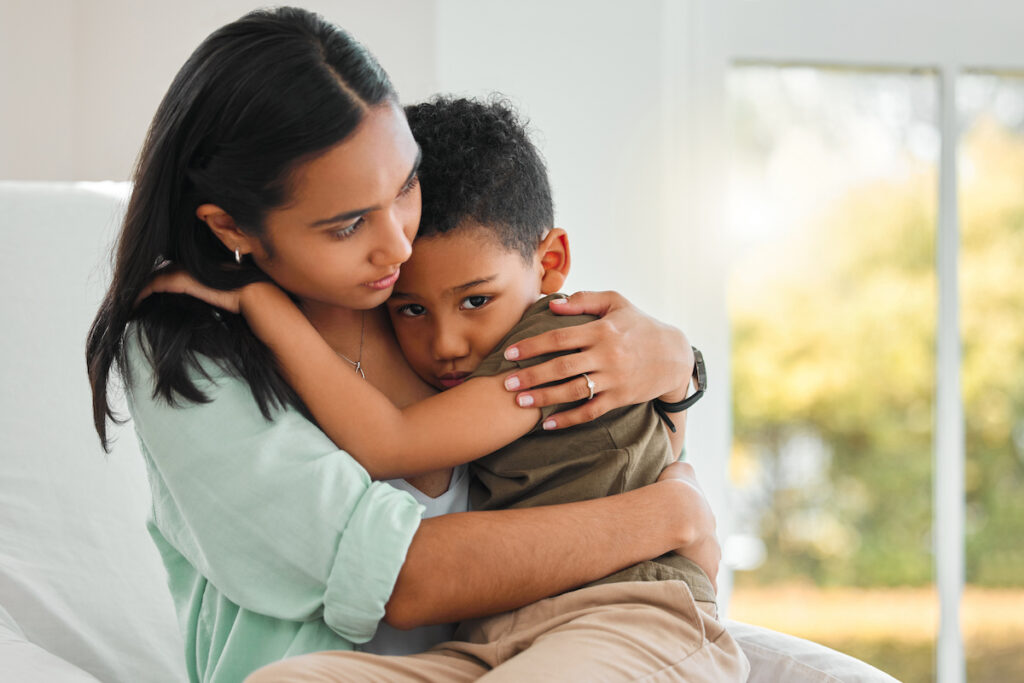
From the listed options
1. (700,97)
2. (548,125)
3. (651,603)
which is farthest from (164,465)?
(700,97)

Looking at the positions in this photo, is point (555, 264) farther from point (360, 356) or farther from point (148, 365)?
point (148, 365)

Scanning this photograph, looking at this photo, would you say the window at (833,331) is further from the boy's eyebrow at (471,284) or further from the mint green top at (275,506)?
the mint green top at (275,506)

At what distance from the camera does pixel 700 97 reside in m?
2.28

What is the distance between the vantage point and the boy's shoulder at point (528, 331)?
106 cm

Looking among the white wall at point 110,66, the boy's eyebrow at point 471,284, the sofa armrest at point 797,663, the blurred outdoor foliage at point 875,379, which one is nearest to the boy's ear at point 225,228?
the boy's eyebrow at point 471,284

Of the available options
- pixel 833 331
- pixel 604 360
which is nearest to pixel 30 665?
pixel 604 360

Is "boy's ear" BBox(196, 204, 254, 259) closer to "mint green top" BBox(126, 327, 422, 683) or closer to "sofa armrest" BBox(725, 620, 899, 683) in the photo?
"mint green top" BBox(126, 327, 422, 683)

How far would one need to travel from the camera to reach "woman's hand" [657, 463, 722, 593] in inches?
41.2

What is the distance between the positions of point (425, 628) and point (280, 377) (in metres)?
0.34

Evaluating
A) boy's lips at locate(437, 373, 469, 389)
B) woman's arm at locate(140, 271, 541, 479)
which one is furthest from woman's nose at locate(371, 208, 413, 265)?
boy's lips at locate(437, 373, 469, 389)

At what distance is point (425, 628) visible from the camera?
1.08 m

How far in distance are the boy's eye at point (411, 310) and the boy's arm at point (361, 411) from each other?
15cm

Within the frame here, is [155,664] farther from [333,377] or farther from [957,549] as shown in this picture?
[957,549]

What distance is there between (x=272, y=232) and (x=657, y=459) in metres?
0.51
